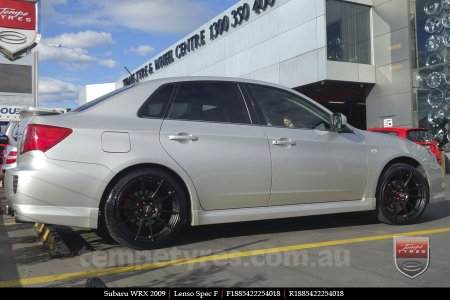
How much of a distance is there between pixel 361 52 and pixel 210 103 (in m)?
16.9

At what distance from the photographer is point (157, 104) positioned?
452 cm

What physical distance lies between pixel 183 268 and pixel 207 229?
5.58 feet

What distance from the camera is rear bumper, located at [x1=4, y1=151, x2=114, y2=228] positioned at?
395cm

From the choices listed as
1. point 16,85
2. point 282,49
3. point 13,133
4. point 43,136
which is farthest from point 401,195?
point 16,85

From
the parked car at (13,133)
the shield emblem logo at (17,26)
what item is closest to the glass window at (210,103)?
the parked car at (13,133)

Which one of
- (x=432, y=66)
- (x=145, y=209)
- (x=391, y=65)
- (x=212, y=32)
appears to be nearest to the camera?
(x=145, y=209)

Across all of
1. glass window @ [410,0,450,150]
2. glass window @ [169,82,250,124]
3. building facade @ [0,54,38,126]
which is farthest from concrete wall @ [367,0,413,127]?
building facade @ [0,54,38,126]

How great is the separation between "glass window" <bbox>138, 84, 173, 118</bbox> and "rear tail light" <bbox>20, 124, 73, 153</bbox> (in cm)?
73

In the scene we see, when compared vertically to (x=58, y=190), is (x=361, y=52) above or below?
above

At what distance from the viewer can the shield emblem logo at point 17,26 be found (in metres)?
21.6

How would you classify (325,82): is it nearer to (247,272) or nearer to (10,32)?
(10,32)

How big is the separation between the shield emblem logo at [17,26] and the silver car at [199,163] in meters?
19.5

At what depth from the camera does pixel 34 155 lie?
13.1 ft

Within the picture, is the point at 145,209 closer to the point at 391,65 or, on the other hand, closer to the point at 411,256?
the point at 411,256
